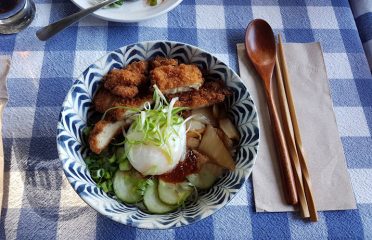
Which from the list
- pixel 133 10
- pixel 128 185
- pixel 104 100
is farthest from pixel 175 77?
pixel 133 10

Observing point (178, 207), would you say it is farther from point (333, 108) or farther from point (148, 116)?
point (333, 108)

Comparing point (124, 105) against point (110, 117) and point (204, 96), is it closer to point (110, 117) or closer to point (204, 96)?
point (110, 117)

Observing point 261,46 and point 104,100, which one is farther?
point 261,46

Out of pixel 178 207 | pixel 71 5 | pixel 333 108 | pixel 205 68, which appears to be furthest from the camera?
pixel 71 5

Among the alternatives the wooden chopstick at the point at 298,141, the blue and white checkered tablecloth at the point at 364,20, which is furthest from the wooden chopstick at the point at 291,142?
the blue and white checkered tablecloth at the point at 364,20

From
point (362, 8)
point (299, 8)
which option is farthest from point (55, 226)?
point (362, 8)

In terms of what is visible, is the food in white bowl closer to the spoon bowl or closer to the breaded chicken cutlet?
the breaded chicken cutlet
